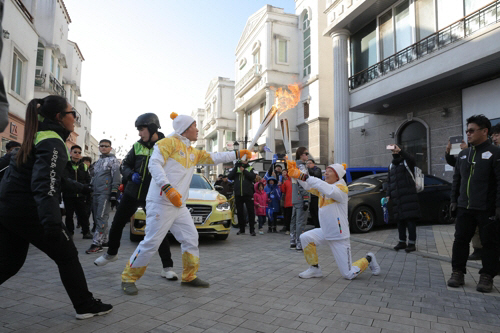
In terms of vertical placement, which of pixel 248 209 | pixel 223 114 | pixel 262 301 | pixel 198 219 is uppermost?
pixel 223 114

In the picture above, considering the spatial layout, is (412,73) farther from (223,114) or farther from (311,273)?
(223,114)

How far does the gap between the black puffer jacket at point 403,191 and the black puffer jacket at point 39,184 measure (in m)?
5.96

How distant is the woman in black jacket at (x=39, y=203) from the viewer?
2730 millimetres

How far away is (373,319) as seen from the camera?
3.25m

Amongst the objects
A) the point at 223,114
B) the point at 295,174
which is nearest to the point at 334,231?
the point at 295,174

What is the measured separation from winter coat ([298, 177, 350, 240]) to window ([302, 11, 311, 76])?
24.5m

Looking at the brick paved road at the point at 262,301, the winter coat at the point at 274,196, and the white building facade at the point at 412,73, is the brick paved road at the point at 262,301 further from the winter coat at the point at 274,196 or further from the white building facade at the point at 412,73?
the white building facade at the point at 412,73

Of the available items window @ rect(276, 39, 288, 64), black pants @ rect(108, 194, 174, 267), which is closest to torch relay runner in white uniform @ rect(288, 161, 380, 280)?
black pants @ rect(108, 194, 174, 267)

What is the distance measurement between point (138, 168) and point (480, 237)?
14.9ft

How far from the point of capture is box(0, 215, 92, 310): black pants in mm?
2855

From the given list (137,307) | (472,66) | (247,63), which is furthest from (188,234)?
(247,63)

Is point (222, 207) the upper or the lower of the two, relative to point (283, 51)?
lower

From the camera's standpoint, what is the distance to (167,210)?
3.98m

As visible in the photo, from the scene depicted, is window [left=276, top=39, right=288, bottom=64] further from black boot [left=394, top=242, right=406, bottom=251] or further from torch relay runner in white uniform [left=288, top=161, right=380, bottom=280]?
torch relay runner in white uniform [left=288, top=161, right=380, bottom=280]
